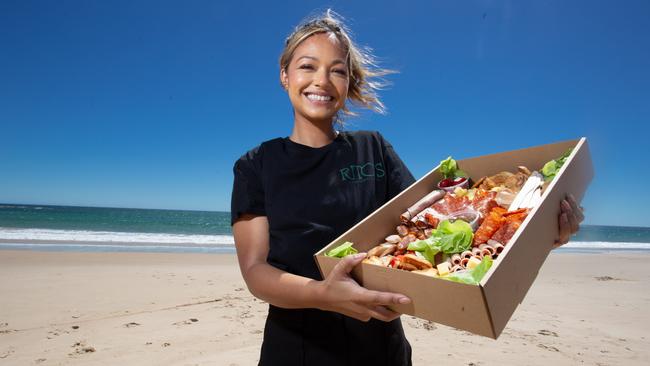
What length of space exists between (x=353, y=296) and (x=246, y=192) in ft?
2.16

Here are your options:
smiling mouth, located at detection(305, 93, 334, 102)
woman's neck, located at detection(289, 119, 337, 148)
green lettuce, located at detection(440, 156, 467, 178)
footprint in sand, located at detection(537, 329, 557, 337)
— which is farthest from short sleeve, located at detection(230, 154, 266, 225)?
footprint in sand, located at detection(537, 329, 557, 337)

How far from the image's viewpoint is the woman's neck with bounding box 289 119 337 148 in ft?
5.57

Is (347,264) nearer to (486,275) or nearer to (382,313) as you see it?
(382,313)

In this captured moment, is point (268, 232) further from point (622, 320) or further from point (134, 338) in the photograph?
point (622, 320)

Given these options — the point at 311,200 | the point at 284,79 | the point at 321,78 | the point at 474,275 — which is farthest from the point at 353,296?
the point at 284,79

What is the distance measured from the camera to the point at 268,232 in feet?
5.15

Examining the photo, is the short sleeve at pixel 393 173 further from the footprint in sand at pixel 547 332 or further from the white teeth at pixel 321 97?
the footprint in sand at pixel 547 332

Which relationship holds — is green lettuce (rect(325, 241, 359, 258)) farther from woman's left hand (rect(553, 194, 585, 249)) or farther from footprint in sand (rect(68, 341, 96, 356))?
footprint in sand (rect(68, 341, 96, 356))

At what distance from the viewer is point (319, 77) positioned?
157cm

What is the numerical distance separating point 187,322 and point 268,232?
4.38 m

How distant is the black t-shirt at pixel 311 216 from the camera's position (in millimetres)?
1452

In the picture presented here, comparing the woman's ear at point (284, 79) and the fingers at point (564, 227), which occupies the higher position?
the woman's ear at point (284, 79)

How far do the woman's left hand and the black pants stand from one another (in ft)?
2.40

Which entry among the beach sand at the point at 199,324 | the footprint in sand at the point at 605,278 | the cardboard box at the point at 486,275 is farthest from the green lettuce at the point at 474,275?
the footprint in sand at the point at 605,278
